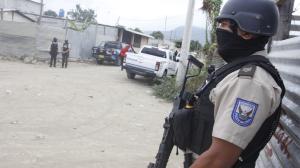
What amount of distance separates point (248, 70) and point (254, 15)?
299mm

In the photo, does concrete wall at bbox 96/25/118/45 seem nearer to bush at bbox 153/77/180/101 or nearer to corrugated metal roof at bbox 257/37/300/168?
bush at bbox 153/77/180/101

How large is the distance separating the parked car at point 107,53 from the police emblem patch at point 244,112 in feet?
74.4

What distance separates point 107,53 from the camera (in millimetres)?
24203

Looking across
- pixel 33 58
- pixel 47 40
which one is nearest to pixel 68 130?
pixel 33 58

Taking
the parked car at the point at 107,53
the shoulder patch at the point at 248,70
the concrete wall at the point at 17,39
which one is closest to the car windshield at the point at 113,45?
the parked car at the point at 107,53

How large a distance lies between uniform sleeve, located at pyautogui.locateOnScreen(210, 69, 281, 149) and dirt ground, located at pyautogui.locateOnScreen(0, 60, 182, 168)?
3.87m

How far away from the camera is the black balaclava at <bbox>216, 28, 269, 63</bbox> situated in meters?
1.86

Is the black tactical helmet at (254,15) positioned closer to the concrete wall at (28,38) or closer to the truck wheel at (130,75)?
the truck wheel at (130,75)

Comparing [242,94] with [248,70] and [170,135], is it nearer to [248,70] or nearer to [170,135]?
[248,70]

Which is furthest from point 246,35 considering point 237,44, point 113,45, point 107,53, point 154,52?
point 113,45

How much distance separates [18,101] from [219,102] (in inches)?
318

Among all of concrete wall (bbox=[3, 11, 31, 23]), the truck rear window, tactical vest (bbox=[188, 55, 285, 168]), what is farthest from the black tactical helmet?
concrete wall (bbox=[3, 11, 31, 23])

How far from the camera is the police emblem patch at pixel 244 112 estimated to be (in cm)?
158

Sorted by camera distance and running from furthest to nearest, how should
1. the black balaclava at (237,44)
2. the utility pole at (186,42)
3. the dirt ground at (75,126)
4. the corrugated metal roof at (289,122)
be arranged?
the utility pole at (186,42) < the dirt ground at (75,126) < the corrugated metal roof at (289,122) < the black balaclava at (237,44)
